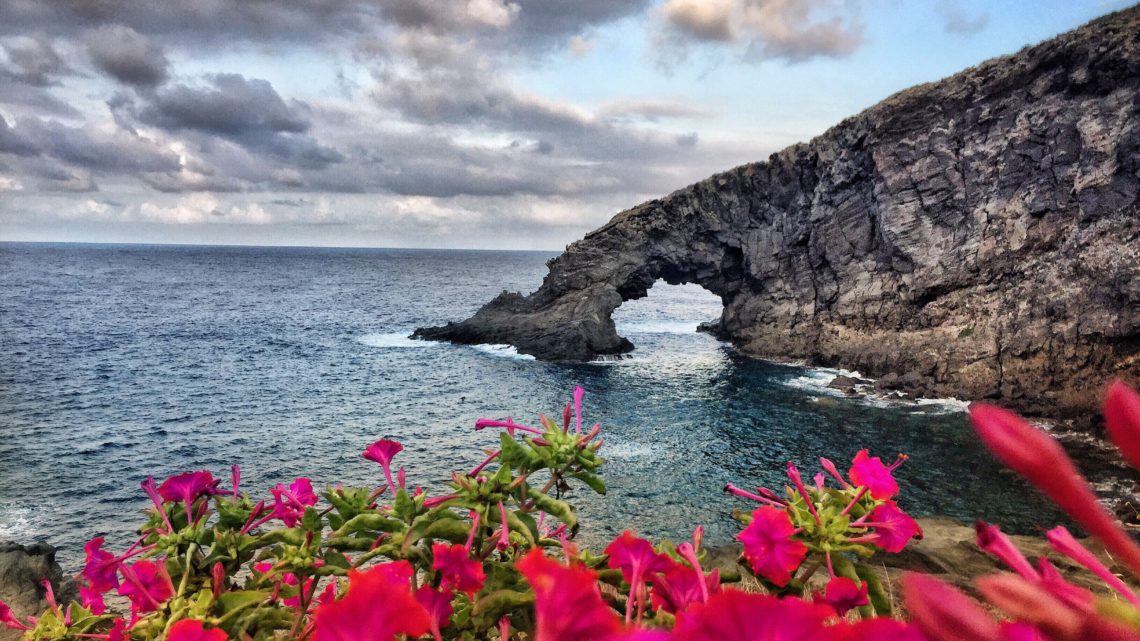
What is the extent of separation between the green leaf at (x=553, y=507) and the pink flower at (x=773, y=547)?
58 cm

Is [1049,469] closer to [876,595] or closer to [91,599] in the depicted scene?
[876,595]

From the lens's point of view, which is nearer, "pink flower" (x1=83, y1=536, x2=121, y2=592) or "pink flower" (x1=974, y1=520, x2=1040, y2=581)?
"pink flower" (x1=974, y1=520, x2=1040, y2=581)

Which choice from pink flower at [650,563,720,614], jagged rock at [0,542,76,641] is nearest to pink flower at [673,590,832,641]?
pink flower at [650,563,720,614]

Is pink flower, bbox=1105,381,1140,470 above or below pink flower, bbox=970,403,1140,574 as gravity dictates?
above

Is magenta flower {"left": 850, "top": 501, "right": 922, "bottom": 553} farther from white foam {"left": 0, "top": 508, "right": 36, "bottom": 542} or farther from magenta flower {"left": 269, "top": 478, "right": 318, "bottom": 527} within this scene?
white foam {"left": 0, "top": 508, "right": 36, "bottom": 542}

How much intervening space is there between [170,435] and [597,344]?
26885 mm

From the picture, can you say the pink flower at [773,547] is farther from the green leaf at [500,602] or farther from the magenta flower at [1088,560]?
the magenta flower at [1088,560]

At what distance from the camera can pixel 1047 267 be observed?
3241cm

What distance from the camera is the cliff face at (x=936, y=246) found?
3044 cm

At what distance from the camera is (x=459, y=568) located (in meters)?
2.10

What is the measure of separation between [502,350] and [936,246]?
29.0 m

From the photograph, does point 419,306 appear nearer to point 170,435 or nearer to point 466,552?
point 170,435

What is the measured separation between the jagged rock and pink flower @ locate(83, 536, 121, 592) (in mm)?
10802

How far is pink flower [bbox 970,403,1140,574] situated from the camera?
1.86 ft
